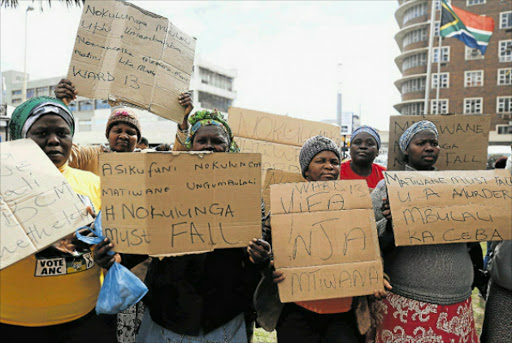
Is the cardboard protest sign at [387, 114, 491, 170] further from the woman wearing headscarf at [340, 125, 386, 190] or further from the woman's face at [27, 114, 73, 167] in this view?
the woman's face at [27, 114, 73, 167]

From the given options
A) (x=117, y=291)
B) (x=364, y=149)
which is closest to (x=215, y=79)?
(x=364, y=149)

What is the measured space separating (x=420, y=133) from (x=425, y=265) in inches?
35.3

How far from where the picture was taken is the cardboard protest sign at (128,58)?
99.7 inches

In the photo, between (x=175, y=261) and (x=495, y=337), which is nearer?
(x=175, y=261)

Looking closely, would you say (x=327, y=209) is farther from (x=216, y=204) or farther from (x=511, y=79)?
(x=511, y=79)

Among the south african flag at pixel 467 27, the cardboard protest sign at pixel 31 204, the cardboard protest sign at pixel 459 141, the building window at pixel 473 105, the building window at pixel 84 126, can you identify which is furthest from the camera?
the building window at pixel 84 126

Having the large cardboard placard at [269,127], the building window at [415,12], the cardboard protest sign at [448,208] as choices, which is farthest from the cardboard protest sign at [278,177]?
the building window at [415,12]

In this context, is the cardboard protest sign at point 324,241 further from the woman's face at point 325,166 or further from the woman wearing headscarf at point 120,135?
the woman wearing headscarf at point 120,135

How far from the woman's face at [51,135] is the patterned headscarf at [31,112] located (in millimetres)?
21

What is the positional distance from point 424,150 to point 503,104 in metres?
47.5

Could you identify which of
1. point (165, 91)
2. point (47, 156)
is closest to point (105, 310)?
point (47, 156)

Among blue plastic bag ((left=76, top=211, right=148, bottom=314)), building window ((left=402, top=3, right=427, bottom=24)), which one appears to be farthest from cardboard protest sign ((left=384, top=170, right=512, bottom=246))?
building window ((left=402, top=3, right=427, bottom=24))

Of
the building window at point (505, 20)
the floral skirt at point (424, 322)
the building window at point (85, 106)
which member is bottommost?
the floral skirt at point (424, 322)

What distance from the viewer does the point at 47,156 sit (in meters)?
1.66
